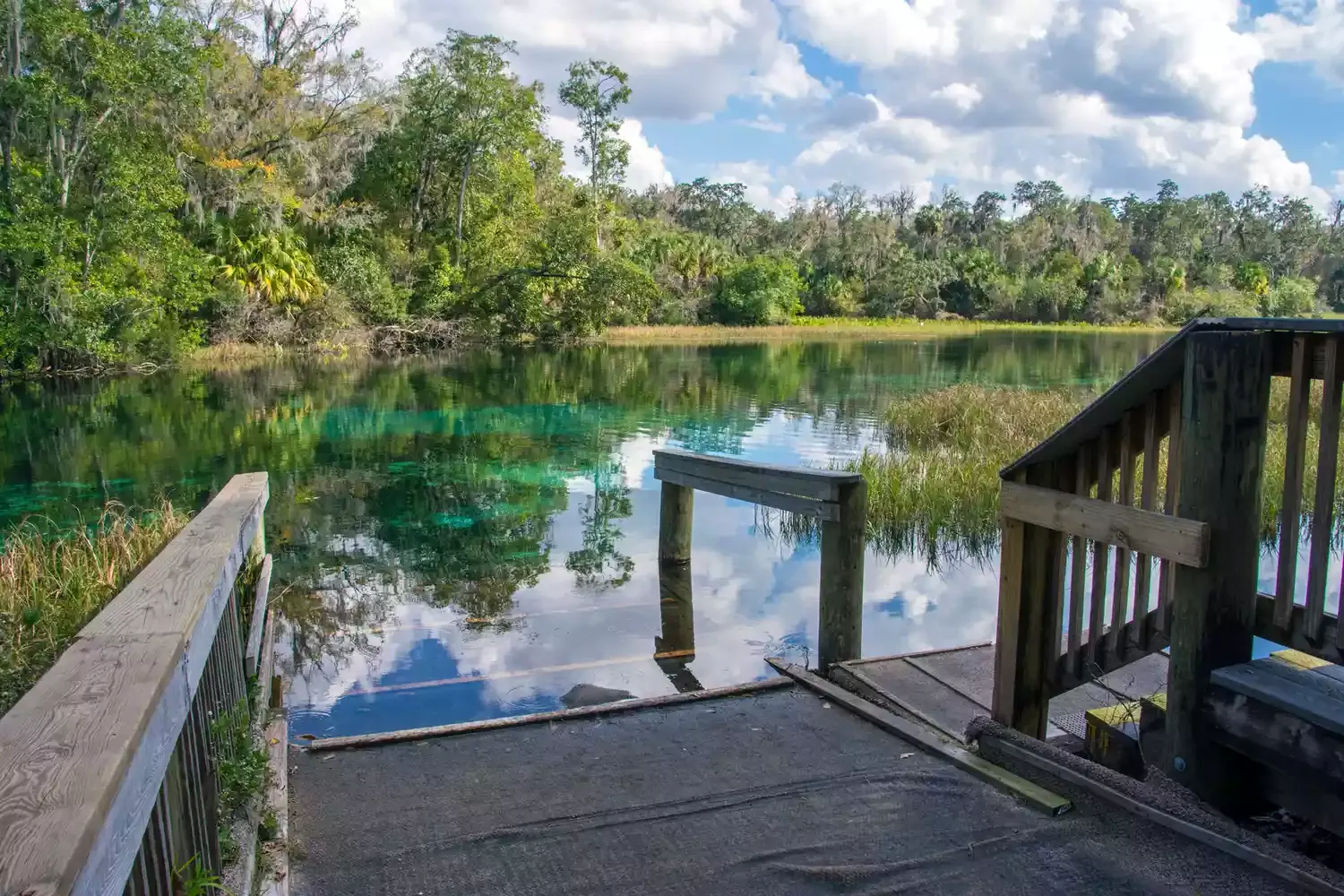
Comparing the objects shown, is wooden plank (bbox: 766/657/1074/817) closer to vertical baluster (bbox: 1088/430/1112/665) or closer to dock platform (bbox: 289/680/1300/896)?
dock platform (bbox: 289/680/1300/896)

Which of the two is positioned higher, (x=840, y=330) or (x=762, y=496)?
(x=840, y=330)

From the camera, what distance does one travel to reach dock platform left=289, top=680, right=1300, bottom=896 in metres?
3.16

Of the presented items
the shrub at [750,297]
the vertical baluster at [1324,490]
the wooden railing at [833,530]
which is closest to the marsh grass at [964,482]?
the wooden railing at [833,530]

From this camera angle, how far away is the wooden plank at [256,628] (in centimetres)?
461

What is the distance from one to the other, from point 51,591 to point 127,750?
18.7 ft

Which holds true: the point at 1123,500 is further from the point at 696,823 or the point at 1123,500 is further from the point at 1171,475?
the point at 696,823

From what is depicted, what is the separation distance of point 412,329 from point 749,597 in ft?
118

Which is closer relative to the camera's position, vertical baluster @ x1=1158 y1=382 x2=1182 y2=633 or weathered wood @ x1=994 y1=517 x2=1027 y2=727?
vertical baluster @ x1=1158 y1=382 x2=1182 y2=633

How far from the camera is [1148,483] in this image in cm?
362

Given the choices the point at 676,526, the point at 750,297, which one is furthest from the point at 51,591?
the point at 750,297

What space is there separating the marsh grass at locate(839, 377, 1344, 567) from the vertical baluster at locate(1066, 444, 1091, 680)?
4.94 meters

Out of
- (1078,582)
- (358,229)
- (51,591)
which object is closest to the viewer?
(1078,582)

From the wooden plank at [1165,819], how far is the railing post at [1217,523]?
0.18 m

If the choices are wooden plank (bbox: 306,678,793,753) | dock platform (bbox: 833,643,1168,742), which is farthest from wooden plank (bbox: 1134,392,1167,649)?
wooden plank (bbox: 306,678,793,753)
